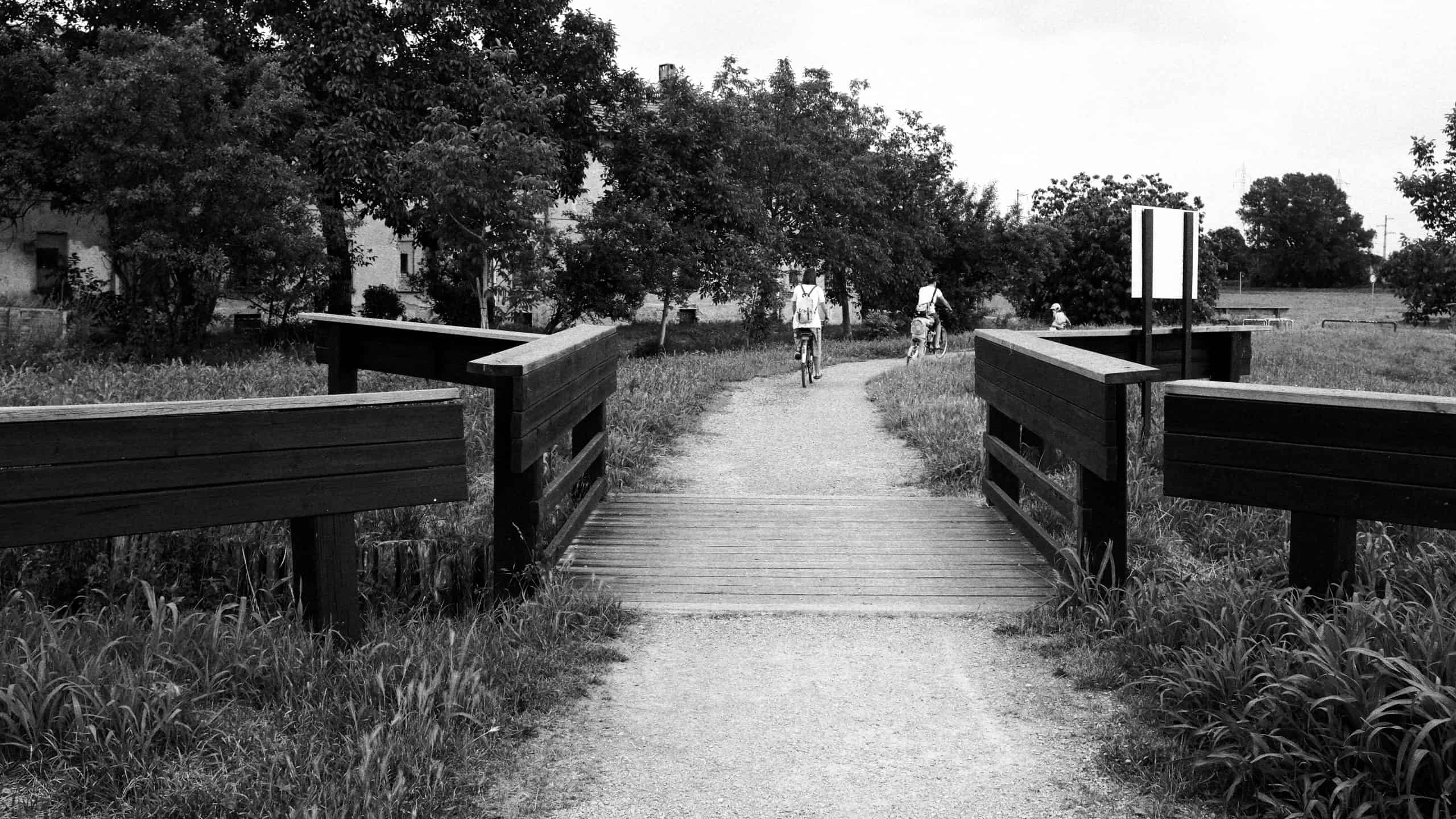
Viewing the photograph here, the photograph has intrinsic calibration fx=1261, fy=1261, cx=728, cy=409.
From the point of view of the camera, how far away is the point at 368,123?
2611 centimetres

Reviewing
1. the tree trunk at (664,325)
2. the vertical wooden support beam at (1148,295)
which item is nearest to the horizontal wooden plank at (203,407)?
the vertical wooden support beam at (1148,295)

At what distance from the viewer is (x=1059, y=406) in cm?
605

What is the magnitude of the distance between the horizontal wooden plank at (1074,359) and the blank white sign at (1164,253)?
2.35 meters

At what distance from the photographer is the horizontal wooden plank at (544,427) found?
5.30 meters

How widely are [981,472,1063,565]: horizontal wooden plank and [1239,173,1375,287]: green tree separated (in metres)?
93.8

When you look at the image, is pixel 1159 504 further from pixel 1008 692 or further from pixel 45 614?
pixel 45 614

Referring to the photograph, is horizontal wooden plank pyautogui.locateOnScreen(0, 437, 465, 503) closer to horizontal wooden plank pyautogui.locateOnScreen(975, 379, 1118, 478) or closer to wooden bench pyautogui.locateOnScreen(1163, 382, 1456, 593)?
horizontal wooden plank pyautogui.locateOnScreen(975, 379, 1118, 478)

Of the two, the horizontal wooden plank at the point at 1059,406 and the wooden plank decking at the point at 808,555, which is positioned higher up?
the horizontal wooden plank at the point at 1059,406

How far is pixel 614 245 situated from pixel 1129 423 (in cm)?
1883

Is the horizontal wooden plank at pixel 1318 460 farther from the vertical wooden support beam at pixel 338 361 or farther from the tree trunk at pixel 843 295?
the tree trunk at pixel 843 295

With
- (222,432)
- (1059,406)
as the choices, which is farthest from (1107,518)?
(222,432)

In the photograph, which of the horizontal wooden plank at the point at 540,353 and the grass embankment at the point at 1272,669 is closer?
the grass embankment at the point at 1272,669

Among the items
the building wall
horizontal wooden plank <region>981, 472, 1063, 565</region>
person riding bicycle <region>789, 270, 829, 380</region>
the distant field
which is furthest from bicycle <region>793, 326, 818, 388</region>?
the distant field

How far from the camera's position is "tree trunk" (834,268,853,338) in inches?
1500
